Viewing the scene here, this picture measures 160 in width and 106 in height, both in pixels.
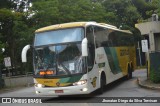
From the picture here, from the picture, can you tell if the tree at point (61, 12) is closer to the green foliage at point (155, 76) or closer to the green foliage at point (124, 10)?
the green foliage at point (124, 10)

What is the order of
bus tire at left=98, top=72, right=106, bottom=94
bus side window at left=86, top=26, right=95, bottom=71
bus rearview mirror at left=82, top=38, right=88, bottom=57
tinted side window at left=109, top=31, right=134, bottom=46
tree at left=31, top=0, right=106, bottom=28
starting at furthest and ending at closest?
1. tree at left=31, top=0, right=106, bottom=28
2. tinted side window at left=109, top=31, right=134, bottom=46
3. bus tire at left=98, top=72, right=106, bottom=94
4. bus side window at left=86, top=26, right=95, bottom=71
5. bus rearview mirror at left=82, top=38, right=88, bottom=57

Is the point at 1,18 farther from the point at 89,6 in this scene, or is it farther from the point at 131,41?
the point at 131,41

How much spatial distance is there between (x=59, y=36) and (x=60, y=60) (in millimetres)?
1226

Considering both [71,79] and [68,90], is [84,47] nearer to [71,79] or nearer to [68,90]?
[71,79]

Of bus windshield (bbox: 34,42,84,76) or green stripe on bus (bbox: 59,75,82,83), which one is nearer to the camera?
green stripe on bus (bbox: 59,75,82,83)

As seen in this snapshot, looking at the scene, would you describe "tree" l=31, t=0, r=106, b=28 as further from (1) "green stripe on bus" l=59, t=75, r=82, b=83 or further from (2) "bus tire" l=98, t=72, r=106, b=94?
(1) "green stripe on bus" l=59, t=75, r=82, b=83

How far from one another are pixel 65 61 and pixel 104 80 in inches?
143

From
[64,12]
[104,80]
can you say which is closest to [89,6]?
[64,12]

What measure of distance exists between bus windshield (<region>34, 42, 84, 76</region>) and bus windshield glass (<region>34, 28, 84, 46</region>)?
0.84 feet

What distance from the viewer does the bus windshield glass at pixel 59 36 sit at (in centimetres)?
1708

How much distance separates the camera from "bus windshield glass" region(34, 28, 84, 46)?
17078 millimetres

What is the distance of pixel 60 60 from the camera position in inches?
657

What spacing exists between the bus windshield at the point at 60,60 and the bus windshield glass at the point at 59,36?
257mm

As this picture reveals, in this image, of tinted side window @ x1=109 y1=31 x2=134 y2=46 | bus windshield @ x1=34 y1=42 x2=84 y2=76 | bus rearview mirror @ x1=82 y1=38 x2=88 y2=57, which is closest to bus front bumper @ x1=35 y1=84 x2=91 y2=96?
bus windshield @ x1=34 y1=42 x2=84 y2=76
